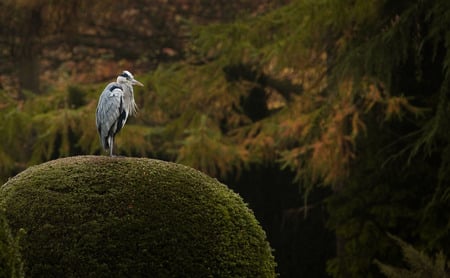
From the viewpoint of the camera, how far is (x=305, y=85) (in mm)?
12211

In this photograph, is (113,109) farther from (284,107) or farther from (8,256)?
(284,107)

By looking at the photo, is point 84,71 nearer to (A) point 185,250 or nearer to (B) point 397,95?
(B) point 397,95

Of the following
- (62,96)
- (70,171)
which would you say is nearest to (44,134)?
(62,96)

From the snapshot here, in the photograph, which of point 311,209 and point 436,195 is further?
point 311,209

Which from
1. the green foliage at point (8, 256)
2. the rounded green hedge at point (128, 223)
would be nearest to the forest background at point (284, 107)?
the rounded green hedge at point (128, 223)

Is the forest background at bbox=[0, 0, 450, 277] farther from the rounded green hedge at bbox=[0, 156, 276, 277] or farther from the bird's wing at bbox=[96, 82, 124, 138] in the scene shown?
the bird's wing at bbox=[96, 82, 124, 138]

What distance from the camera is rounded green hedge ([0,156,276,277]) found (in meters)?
4.68

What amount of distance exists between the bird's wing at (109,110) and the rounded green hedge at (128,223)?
23 cm

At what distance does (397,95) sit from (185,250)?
489 cm

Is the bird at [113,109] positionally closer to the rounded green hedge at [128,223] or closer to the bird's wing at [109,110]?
the bird's wing at [109,110]

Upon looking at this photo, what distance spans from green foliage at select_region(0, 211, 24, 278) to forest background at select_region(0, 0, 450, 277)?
11.6 feet

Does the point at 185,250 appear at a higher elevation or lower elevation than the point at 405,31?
lower

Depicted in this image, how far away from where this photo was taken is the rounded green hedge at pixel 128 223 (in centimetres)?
468

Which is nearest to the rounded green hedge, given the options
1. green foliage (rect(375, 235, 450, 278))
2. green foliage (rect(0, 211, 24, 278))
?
green foliage (rect(0, 211, 24, 278))
